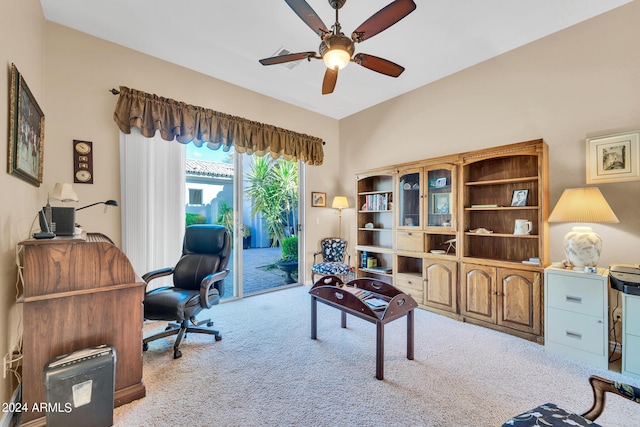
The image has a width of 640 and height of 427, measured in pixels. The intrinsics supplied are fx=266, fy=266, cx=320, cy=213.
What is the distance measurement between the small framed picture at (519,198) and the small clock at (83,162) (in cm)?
444

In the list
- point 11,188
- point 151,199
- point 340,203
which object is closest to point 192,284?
point 151,199

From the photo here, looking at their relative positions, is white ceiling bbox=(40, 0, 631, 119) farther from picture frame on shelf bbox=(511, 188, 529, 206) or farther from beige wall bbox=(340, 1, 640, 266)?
picture frame on shelf bbox=(511, 188, 529, 206)

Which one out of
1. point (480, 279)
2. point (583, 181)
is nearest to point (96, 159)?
point (480, 279)

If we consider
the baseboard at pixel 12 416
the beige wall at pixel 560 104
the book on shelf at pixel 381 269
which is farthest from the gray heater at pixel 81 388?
the beige wall at pixel 560 104

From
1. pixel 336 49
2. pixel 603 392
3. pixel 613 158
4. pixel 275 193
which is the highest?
pixel 336 49

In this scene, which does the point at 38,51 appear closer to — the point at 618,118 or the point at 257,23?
the point at 257,23

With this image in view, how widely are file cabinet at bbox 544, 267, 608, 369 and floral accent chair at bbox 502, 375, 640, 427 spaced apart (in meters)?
1.44

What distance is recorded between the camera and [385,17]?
1776mm

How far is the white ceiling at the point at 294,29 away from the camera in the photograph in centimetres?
232

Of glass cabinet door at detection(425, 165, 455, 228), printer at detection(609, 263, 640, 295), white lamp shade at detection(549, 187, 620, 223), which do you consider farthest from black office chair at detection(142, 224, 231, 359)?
printer at detection(609, 263, 640, 295)

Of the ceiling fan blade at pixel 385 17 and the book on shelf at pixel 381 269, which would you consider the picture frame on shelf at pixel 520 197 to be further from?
the ceiling fan blade at pixel 385 17

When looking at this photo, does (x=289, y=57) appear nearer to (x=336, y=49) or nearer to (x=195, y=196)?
(x=336, y=49)

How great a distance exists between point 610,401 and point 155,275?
360 cm

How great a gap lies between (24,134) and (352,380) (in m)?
2.90
